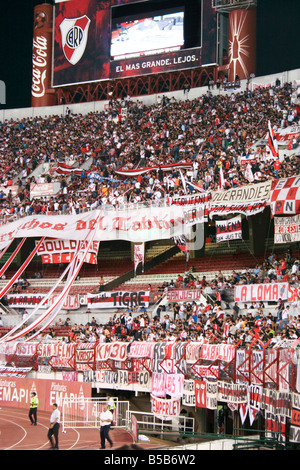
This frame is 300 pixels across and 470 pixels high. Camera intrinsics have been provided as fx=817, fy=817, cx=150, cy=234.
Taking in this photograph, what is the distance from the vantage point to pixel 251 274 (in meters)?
31.0

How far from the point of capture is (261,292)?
29516 millimetres

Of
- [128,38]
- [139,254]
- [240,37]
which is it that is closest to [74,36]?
[128,38]

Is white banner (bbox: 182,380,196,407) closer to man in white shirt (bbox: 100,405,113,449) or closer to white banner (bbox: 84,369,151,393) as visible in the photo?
white banner (bbox: 84,369,151,393)

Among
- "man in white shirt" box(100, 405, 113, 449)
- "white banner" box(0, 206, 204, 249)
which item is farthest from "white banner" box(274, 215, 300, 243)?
"man in white shirt" box(100, 405, 113, 449)

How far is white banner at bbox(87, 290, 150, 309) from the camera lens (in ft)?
117

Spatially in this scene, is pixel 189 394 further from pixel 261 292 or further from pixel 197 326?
pixel 261 292

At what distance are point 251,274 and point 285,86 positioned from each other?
44.3 feet

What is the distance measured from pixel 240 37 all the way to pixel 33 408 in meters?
28.1

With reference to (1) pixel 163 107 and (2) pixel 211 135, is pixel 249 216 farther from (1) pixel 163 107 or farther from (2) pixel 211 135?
(1) pixel 163 107

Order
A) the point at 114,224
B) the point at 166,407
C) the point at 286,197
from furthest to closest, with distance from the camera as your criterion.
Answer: the point at 114,224 < the point at 286,197 < the point at 166,407

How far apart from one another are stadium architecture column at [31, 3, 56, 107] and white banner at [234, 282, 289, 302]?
29091 millimetres

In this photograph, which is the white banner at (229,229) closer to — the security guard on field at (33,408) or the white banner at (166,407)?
the white banner at (166,407)

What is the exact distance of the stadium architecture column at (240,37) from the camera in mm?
46500
